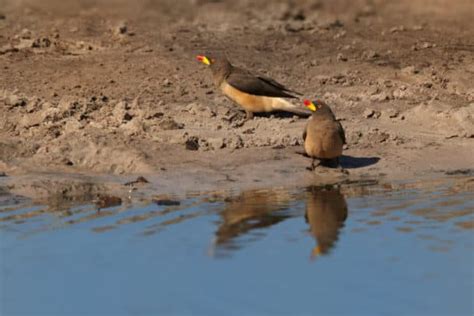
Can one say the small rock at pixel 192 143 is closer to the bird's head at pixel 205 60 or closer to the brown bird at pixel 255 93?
the brown bird at pixel 255 93

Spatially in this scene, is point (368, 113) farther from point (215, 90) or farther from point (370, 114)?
point (215, 90)

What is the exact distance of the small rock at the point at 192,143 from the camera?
11.8 meters

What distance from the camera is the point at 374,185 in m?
10.8

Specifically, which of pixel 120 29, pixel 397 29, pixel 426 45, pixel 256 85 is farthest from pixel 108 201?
pixel 397 29

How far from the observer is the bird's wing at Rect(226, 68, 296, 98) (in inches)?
504

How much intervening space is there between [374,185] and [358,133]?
1.57m

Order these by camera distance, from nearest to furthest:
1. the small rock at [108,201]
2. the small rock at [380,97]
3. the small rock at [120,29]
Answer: the small rock at [108,201]
the small rock at [380,97]
the small rock at [120,29]

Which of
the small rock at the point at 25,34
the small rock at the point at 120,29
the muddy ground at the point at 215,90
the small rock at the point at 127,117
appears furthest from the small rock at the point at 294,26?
the small rock at the point at 127,117

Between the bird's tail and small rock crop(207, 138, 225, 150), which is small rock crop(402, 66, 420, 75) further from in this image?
small rock crop(207, 138, 225, 150)

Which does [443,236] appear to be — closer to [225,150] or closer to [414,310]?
[414,310]

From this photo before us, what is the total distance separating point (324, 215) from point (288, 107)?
3.57m

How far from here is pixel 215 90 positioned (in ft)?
45.2

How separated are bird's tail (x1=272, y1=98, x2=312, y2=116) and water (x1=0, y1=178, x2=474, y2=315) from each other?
2.42 metres

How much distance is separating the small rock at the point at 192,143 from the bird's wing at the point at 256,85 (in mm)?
1099
